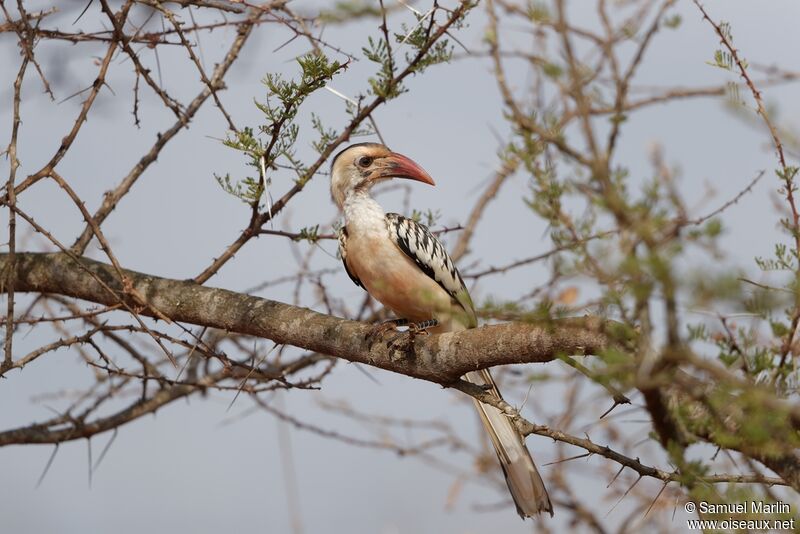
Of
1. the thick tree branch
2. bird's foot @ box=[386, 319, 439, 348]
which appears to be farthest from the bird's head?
bird's foot @ box=[386, 319, 439, 348]

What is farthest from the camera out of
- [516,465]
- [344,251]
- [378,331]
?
[344,251]

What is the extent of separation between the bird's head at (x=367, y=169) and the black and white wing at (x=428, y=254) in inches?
12.7

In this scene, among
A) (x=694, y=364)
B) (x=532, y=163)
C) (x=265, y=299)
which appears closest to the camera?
(x=694, y=364)

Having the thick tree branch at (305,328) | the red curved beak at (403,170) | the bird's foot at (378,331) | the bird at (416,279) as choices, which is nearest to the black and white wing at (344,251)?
the bird at (416,279)

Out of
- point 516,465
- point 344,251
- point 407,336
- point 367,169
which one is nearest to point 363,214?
point 344,251

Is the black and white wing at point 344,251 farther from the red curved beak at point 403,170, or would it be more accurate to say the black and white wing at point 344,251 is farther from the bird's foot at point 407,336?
the bird's foot at point 407,336

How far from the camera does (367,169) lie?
15.8ft

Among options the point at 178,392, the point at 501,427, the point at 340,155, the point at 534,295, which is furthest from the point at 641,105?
the point at 178,392

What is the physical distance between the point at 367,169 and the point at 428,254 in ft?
2.35

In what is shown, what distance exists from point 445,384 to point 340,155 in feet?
6.25

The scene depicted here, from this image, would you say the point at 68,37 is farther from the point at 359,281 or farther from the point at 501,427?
the point at 501,427

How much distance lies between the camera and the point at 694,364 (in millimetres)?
1640

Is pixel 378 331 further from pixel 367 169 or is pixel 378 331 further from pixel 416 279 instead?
pixel 367 169

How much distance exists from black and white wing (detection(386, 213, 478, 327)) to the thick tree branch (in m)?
0.71
